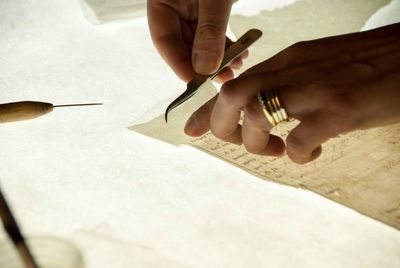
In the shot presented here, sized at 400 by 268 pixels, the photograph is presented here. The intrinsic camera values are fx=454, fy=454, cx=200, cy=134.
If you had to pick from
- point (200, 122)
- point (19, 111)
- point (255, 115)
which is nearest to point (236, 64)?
point (200, 122)

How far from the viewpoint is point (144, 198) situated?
2.92ft

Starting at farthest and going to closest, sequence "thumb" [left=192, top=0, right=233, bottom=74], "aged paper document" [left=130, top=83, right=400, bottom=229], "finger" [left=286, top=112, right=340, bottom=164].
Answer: "thumb" [left=192, top=0, right=233, bottom=74] → "aged paper document" [left=130, top=83, right=400, bottom=229] → "finger" [left=286, top=112, right=340, bottom=164]

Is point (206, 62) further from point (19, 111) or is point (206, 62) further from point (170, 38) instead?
point (19, 111)

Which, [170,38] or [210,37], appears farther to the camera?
[170,38]

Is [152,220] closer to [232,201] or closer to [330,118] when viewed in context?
[232,201]

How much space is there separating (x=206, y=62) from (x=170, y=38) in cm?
22

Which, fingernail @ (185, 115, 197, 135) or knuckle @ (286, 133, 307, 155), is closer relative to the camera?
knuckle @ (286, 133, 307, 155)

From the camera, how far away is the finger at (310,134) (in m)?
0.76

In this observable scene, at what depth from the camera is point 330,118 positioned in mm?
760

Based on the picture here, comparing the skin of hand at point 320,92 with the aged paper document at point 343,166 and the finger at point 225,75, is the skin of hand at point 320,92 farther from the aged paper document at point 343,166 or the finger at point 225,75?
the finger at point 225,75

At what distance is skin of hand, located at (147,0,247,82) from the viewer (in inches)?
38.8

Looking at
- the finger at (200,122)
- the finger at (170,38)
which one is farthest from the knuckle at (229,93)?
the finger at (170,38)

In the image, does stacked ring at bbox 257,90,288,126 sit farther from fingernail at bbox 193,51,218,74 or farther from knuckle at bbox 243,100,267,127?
fingernail at bbox 193,51,218,74

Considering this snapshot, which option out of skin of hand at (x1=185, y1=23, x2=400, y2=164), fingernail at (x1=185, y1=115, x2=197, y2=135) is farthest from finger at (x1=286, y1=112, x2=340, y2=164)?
fingernail at (x1=185, y1=115, x2=197, y2=135)
